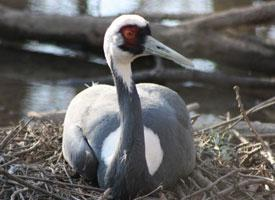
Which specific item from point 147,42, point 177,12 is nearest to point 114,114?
point 147,42

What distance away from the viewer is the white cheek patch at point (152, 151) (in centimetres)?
598

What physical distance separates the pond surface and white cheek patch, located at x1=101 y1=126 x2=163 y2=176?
3.77m

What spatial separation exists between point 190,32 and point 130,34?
15.2 feet

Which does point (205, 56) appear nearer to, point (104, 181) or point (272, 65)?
point (272, 65)

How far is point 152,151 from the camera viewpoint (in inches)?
237

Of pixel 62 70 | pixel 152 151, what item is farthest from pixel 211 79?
pixel 152 151

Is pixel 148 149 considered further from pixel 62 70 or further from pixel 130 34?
pixel 62 70

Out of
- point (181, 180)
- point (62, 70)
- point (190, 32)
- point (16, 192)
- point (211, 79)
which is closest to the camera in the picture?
point (16, 192)

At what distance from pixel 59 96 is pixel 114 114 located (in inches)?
176

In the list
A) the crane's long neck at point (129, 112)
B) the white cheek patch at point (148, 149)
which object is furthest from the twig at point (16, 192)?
the crane's long neck at point (129, 112)

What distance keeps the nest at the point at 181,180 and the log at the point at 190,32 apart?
303cm

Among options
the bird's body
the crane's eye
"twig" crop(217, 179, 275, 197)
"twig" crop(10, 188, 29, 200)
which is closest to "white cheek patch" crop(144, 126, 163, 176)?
the bird's body

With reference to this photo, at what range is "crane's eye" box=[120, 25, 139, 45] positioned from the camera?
576 centimetres

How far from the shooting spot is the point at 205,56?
10.5 metres
